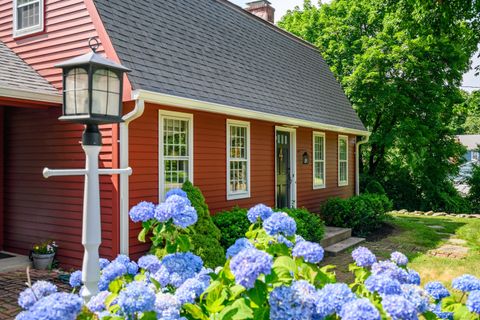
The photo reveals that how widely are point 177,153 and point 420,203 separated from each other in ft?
46.8

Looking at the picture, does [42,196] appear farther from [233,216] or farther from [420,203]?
[420,203]

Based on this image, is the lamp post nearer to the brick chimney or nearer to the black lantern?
the black lantern

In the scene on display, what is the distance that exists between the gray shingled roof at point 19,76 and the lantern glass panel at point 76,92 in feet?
10.9

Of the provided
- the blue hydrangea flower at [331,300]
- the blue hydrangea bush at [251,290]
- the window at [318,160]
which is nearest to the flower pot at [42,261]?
the blue hydrangea bush at [251,290]

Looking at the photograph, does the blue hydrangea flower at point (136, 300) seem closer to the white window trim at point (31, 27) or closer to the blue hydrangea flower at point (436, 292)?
the blue hydrangea flower at point (436, 292)

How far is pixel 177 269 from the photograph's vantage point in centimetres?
198

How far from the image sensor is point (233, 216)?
7055mm

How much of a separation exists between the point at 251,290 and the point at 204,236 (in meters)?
4.60

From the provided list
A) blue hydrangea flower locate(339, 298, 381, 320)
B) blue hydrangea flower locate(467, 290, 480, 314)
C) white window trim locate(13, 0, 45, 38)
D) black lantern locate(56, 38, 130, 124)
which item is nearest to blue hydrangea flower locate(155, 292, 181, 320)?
blue hydrangea flower locate(339, 298, 381, 320)

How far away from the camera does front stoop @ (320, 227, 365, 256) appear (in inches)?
338

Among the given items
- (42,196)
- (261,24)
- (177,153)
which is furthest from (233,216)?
(261,24)

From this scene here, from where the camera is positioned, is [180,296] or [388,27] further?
[388,27]

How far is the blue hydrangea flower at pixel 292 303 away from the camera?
145 cm

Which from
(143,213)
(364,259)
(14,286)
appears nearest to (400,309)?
(364,259)
